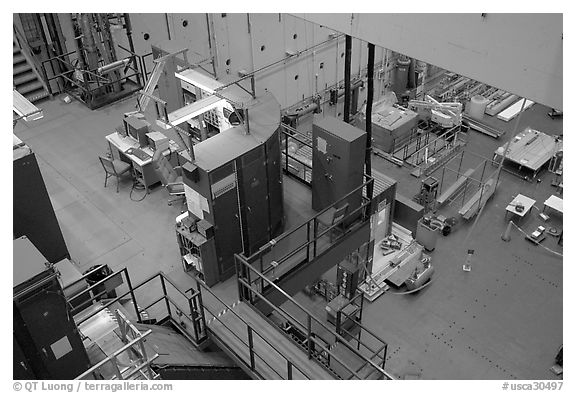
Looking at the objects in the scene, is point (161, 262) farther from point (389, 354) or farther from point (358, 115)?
point (358, 115)

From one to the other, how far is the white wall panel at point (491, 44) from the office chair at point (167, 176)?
5.06 meters

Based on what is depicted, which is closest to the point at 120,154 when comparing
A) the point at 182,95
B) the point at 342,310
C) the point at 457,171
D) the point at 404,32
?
the point at 182,95

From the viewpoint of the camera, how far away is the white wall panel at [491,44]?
671cm

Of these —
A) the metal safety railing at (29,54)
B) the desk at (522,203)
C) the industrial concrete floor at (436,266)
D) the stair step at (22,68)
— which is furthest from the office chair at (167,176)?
the desk at (522,203)

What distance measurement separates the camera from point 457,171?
15.6 meters

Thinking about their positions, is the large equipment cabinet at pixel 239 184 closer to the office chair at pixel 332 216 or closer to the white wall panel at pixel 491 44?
the office chair at pixel 332 216

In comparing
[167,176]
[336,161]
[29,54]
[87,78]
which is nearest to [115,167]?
[167,176]

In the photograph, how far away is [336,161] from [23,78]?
952 centimetres

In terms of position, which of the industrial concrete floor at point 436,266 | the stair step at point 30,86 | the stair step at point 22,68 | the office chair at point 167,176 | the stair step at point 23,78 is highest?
the stair step at point 22,68

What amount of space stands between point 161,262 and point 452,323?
5932 mm

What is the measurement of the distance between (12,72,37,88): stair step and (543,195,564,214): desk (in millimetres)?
Answer: 13516

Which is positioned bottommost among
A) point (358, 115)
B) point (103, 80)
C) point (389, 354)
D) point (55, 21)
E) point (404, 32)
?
point (389, 354)

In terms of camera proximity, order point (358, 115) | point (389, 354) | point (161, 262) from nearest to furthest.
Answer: point (161, 262) → point (389, 354) → point (358, 115)

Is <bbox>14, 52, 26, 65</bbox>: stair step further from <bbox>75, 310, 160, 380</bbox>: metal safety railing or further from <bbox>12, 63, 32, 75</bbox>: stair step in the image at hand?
<bbox>75, 310, 160, 380</bbox>: metal safety railing
